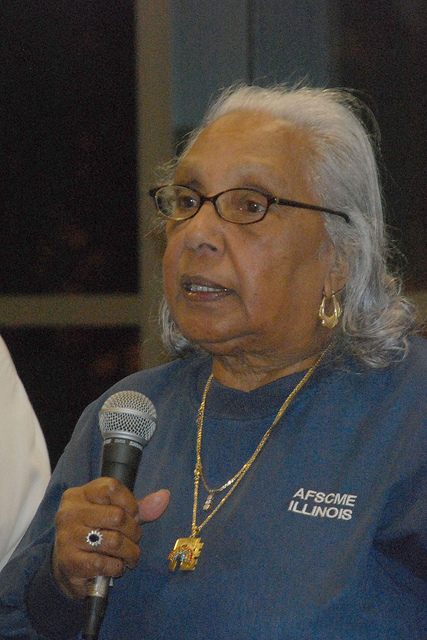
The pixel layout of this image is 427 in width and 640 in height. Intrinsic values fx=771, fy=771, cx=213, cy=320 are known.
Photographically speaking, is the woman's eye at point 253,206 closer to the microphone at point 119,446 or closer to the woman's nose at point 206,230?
the woman's nose at point 206,230


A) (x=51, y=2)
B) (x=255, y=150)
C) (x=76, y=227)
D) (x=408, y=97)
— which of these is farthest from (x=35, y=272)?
(x=255, y=150)

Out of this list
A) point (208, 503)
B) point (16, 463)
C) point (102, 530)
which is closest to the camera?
point (102, 530)

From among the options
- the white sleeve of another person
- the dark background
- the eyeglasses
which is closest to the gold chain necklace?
the eyeglasses

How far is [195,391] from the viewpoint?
1.80 m

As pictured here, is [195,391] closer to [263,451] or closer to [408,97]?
[263,451]

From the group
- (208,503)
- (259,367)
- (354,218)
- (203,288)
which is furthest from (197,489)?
(354,218)

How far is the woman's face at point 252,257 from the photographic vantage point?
1.58 m

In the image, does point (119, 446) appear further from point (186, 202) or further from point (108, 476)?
point (186, 202)

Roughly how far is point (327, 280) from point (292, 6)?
1.51 m

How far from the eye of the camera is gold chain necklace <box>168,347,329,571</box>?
1479mm

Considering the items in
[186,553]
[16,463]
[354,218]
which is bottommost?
[16,463]

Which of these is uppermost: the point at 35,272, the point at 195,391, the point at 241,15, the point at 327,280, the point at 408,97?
the point at 241,15

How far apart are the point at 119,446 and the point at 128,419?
Answer: 55 millimetres

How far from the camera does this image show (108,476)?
1.30 metres
